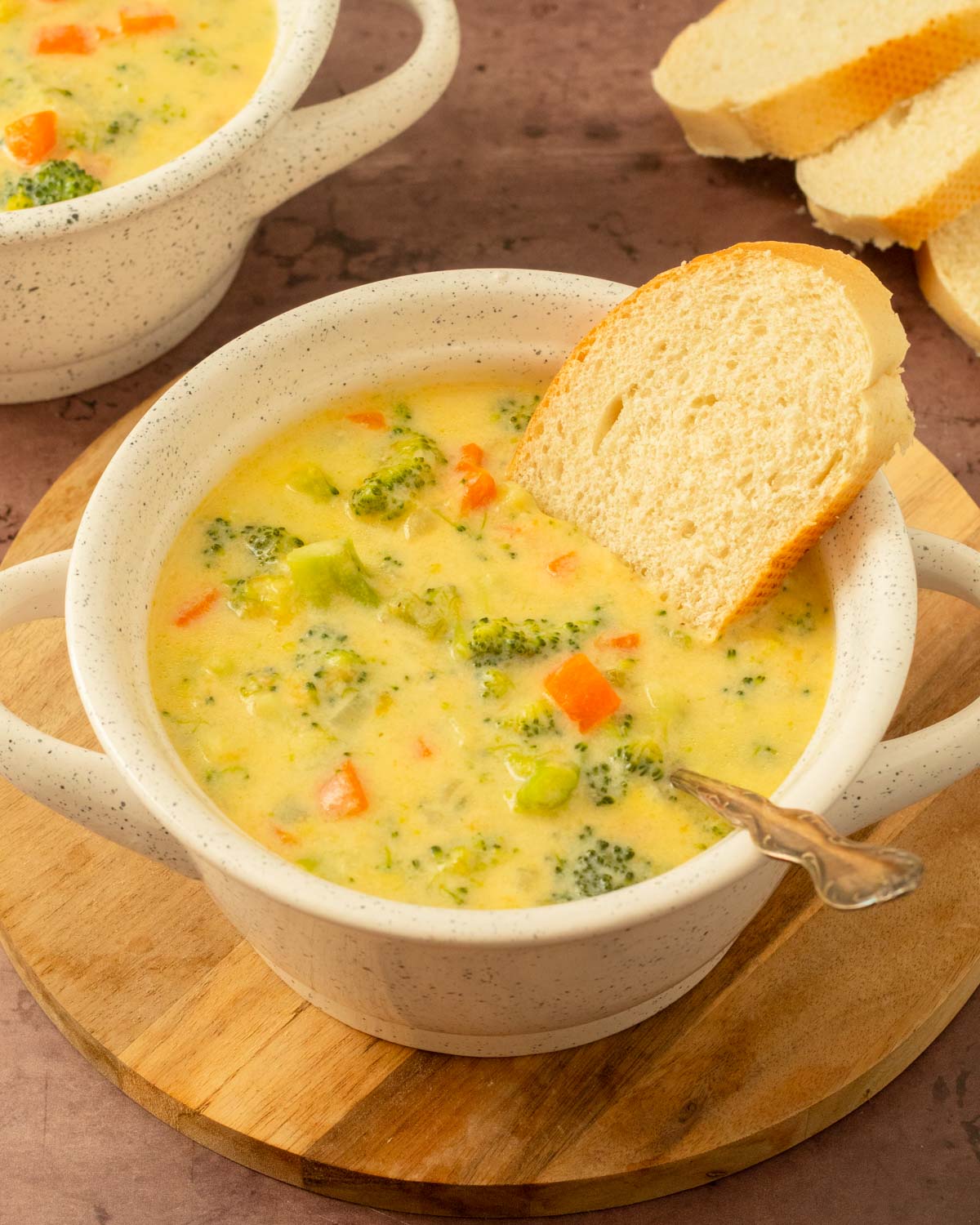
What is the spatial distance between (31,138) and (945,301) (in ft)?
7.14

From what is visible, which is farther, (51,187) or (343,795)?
(51,187)

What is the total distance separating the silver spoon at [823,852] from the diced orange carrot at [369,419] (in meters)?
1.06

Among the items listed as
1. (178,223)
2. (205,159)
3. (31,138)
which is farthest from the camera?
(31,138)

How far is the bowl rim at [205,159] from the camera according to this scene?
10.4 ft

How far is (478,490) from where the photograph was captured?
2.91m

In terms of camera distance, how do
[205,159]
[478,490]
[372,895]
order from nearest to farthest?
[372,895] < [478,490] < [205,159]

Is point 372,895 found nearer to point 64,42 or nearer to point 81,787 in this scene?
point 81,787

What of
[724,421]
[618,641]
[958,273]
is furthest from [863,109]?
[618,641]

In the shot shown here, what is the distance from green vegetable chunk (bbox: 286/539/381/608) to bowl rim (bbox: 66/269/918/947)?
0.29 meters

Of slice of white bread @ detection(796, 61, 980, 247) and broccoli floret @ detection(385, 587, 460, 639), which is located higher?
slice of white bread @ detection(796, 61, 980, 247)

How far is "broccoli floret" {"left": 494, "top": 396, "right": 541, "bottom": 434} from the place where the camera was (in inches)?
121

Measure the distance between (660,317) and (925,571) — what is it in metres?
0.63

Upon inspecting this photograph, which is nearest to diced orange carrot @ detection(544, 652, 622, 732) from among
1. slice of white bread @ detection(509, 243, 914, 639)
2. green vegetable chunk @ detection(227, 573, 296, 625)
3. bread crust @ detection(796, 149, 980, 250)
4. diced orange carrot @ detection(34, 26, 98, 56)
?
slice of white bread @ detection(509, 243, 914, 639)

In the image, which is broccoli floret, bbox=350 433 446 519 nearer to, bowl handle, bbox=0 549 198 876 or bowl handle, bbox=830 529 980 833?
bowl handle, bbox=0 549 198 876
